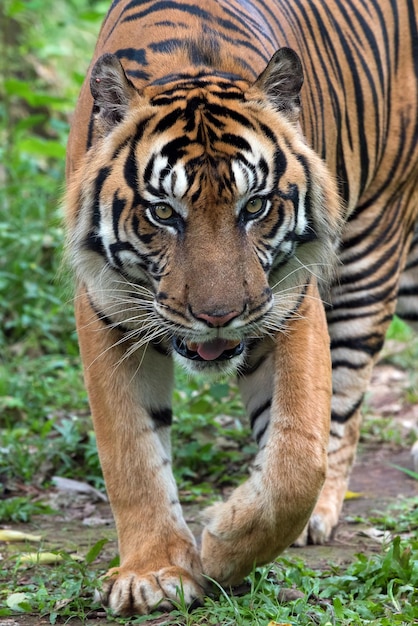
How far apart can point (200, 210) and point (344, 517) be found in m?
1.92

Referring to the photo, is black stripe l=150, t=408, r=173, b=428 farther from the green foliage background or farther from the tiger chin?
the green foliage background

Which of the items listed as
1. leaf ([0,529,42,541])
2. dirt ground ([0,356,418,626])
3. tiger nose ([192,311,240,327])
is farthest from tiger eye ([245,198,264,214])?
leaf ([0,529,42,541])

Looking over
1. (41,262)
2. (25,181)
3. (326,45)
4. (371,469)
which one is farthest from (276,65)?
(25,181)

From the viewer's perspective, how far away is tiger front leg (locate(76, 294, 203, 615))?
3.05m

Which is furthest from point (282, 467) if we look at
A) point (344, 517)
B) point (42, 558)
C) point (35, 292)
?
point (35, 292)

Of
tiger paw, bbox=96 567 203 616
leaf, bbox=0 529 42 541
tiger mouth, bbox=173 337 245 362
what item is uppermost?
tiger mouth, bbox=173 337 245 362

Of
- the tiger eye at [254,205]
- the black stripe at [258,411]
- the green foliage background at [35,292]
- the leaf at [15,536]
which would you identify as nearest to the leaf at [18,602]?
the leaf at [15,536]

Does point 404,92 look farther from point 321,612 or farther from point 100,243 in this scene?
point 321,612

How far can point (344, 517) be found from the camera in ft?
14.3

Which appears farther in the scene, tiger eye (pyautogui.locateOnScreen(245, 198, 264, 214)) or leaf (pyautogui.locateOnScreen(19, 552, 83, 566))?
leaf (pyautogui.locateOnScreen(19, 552, 83, 566))

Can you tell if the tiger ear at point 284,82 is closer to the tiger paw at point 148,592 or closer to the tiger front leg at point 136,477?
the tiger front leg at point 136,477

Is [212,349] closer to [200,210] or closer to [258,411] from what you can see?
[200,210]

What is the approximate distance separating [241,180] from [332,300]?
1.66 meters

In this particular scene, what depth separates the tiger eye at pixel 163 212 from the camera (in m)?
2.98
